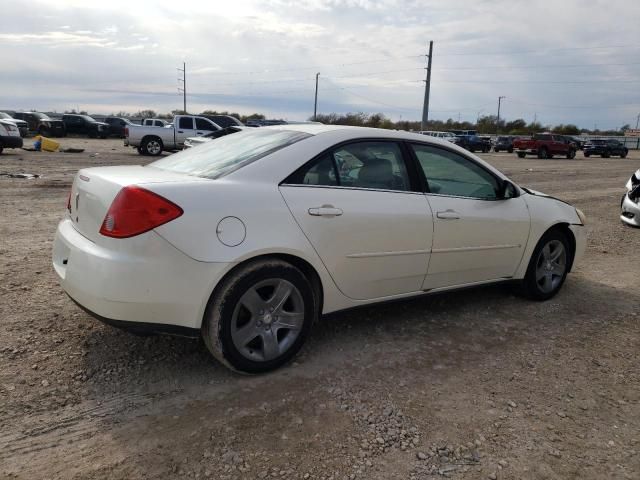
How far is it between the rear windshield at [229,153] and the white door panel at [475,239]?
1.19m

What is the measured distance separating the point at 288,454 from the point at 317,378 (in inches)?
29.5

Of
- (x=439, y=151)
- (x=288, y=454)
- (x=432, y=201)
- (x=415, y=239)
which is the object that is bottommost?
(x=288, y=454)

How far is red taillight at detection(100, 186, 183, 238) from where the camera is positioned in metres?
2.78

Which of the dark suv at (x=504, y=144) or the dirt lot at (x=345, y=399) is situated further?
the dark suv at (x=504, y=144)

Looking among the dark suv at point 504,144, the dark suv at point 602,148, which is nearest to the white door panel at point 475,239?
the dark suv at point 602,148

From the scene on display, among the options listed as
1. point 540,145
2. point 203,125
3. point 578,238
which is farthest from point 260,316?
point 540,145

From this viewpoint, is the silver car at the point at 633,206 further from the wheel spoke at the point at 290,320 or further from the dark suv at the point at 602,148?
the dark suv at the point at 602,148

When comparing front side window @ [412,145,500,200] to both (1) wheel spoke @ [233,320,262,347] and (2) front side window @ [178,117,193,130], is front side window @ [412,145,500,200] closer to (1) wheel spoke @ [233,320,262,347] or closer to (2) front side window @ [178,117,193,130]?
(1) wheel spoke @ [233,320,262,347]

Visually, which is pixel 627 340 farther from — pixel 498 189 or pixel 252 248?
pixel 252 248

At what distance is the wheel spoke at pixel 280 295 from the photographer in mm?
3129

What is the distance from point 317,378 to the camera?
3.19 meters

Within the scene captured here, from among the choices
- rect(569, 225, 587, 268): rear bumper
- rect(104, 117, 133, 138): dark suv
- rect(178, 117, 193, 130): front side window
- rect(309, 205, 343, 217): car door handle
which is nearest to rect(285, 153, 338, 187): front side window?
→ rect(309, 205, 343, 217): car door handle

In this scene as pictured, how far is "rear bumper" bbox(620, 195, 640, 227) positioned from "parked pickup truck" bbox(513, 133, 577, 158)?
27489 millimetres

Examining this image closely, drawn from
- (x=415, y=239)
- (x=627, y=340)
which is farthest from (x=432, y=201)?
(x=627, y=340)
